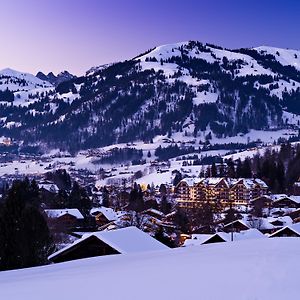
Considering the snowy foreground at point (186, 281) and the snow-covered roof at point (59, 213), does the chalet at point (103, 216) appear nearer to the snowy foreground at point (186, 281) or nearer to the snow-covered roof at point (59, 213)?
the snow-covered roof at point (59, 213)

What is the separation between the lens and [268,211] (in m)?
70.5

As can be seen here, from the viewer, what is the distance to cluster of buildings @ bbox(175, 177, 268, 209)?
8475 centimetres

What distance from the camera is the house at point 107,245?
17770mm

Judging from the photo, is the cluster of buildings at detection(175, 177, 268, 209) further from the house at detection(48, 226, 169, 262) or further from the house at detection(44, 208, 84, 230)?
the house at detection(48, 226, 169, 262)

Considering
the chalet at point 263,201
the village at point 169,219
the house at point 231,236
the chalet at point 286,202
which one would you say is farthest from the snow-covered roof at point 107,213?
the house at point 231,236

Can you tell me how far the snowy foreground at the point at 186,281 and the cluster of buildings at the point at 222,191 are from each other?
70967 mm

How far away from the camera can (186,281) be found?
27.2 ft

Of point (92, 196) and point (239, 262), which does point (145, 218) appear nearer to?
point (92, 196)

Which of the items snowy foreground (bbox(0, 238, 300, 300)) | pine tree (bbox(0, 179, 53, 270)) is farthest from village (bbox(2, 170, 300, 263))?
snowy foreground (bbox(0, 238, 300, 300))

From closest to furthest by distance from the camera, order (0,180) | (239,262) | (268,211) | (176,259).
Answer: (239,262), (176,259), (268,211), (0,180)

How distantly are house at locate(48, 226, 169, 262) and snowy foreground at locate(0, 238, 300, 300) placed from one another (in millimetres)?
6966

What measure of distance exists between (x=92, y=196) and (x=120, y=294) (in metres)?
88.9

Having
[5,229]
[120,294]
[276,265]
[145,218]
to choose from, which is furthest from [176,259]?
[145,218]

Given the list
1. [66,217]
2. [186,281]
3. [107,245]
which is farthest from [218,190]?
[186,281]
